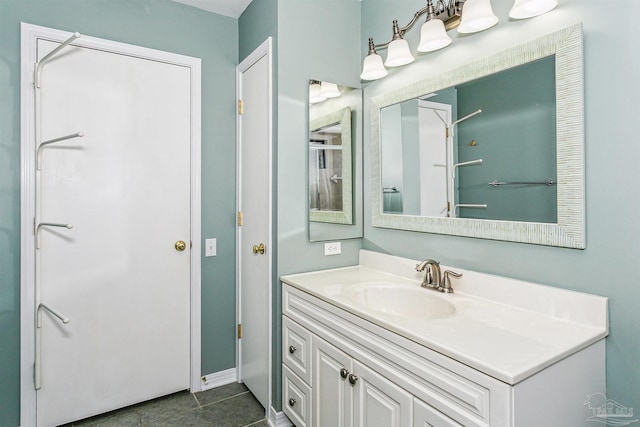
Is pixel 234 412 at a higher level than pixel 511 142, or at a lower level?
lower

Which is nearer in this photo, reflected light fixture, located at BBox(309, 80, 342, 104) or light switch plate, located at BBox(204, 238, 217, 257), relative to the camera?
reflected light fixture, located at BBox(309, 80, 342, 104)

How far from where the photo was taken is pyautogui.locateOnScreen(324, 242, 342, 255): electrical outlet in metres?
2.11

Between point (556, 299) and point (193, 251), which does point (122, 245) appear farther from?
point (556, 299)

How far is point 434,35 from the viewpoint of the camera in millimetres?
1558

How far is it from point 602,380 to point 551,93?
1.02 meters

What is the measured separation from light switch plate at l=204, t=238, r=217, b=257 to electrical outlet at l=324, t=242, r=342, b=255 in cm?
83

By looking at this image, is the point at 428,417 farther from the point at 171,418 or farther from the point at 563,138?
the point at 171,418

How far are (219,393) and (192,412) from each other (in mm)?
236

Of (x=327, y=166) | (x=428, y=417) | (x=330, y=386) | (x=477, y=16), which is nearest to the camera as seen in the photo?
(x=428, y=417)

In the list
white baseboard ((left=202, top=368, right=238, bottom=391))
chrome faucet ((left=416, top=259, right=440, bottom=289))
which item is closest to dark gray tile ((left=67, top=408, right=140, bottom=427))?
white baseboard ((left=202, top=368, right=238, bottom=391))

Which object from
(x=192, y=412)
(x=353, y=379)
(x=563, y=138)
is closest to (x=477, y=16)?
(x=563, y=138)

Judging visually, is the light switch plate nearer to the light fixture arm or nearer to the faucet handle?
the faucet handle

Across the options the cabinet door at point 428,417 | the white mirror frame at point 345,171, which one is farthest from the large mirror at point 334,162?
the cabinet door at point 428,417

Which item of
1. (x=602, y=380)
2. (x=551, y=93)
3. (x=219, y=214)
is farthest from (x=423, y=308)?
(x=219, y=214)
